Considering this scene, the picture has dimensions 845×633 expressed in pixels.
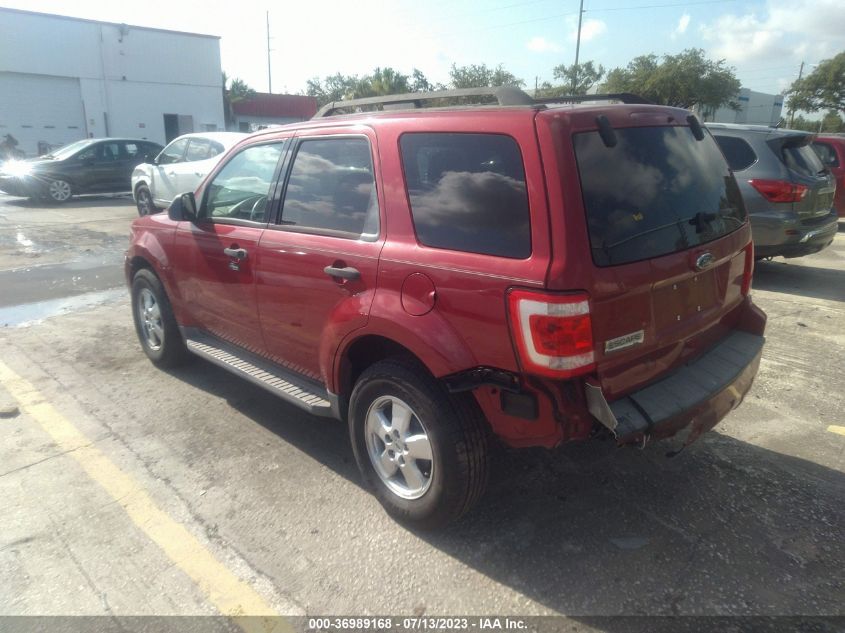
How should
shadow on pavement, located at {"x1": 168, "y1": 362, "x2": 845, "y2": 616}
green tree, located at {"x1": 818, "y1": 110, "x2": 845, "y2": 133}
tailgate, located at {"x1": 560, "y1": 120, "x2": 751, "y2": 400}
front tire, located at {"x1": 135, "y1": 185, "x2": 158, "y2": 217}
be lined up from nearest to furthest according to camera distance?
tailgate, located at {"x1": 560, "y1": 120, "x2": 751, "y2": 400}, shadow on pavement, located at {"x1": 168, "y1": 362, "x2": 845, "y2": 616}, front tire, located at {"x1": 135, "y1": 185, "x2": 158, "y2": 217}, green tree, located at {"x1": 818, "y1": 110, "x2": 845, "y2": 133}

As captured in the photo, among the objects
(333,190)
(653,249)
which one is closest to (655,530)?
(653,249)

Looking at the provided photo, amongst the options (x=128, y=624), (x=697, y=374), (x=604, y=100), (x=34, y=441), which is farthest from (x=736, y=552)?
(x=34, y=441)

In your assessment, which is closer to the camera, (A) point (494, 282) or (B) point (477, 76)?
(A) point (494, 282)

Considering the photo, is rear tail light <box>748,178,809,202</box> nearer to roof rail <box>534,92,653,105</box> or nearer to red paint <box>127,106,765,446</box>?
red paint <box>127,106,765,446</box>

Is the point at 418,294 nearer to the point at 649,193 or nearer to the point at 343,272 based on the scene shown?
the point at 343,272

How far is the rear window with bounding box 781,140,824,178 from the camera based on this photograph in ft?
23.4

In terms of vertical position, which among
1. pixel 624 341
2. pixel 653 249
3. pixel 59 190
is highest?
pixel 653 249

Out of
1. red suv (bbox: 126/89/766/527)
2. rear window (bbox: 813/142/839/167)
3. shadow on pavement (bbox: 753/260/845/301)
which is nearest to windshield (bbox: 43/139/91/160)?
red suv (bbox: 126/89/766/527)

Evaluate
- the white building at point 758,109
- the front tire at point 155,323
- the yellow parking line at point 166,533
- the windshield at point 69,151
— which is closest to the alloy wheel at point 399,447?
the yellow parking line at point 166,533

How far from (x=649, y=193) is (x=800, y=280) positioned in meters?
6.44

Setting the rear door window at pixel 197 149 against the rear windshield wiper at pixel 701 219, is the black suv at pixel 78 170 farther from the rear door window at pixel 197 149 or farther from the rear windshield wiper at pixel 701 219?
the rear windshield wiper at pixel 701 219

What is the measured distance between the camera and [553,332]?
7.54 ft

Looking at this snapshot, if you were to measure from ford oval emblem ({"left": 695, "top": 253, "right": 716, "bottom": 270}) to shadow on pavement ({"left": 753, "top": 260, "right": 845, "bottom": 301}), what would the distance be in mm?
5169

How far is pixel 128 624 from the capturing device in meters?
2.41
